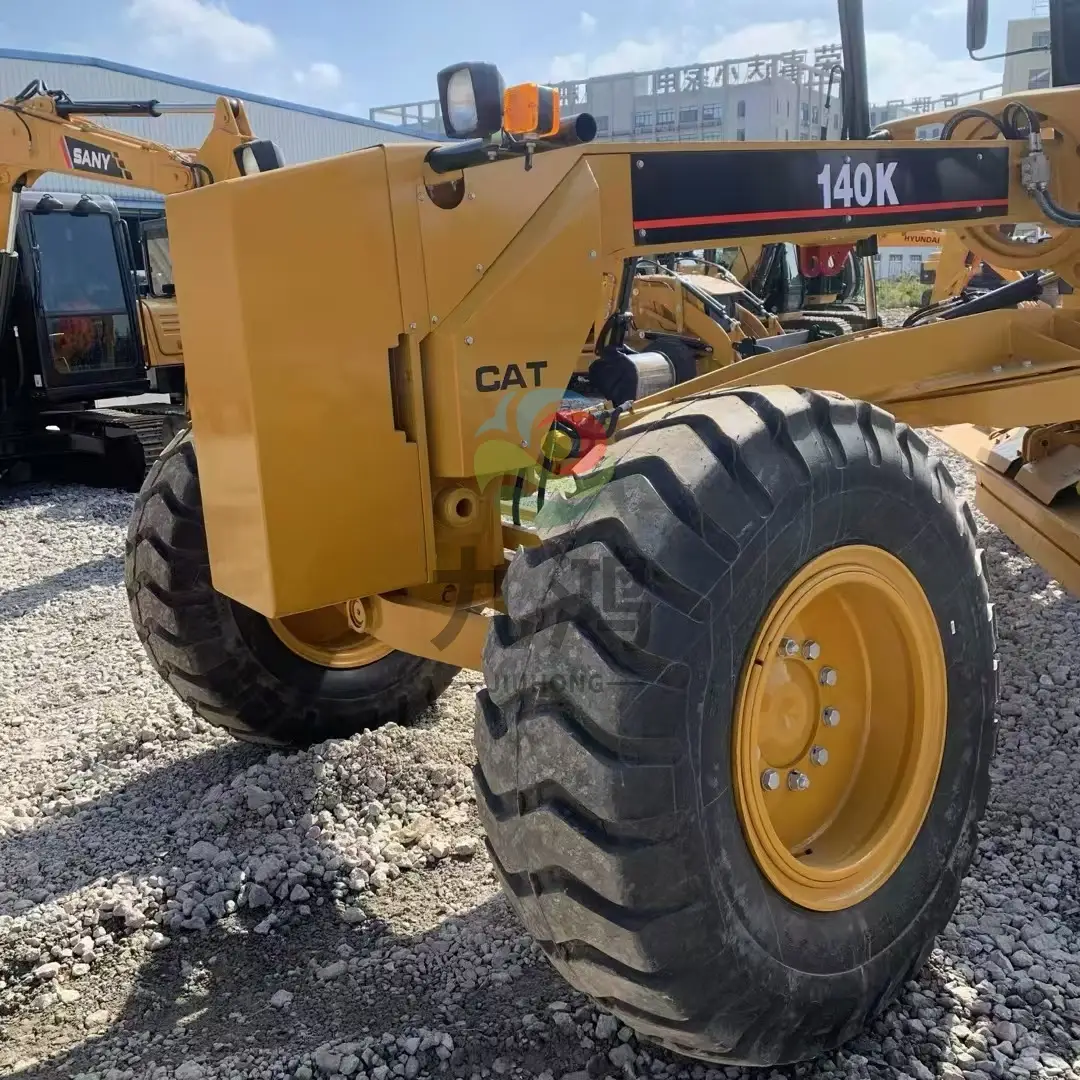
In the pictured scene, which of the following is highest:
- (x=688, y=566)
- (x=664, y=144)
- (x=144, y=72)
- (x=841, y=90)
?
(x=144, y=72)

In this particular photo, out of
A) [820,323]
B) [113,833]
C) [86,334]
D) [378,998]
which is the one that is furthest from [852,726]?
[820,323]

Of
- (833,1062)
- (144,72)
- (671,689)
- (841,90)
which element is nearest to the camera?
(671,689)

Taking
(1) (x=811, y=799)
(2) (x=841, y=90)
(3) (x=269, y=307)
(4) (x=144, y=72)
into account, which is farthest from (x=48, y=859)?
(4) (x=144, y=72)

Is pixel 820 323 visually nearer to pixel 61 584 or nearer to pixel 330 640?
pixel 61 584

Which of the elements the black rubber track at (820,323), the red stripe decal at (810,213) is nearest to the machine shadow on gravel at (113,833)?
the red stripe decal at (810,213)

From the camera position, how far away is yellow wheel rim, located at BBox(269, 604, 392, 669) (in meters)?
3.72

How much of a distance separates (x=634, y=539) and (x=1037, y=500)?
11.6 feet

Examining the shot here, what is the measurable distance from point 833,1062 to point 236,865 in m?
1.74

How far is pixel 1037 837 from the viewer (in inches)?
125

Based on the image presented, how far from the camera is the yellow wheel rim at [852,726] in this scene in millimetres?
2352

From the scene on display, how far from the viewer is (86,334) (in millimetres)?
→ 9820

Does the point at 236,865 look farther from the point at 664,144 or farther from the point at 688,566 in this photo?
the point at 664,144

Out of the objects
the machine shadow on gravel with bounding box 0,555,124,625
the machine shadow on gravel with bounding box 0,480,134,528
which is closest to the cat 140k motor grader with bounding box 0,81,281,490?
the machine shadow on gravel with bounding box 0,480,134,528

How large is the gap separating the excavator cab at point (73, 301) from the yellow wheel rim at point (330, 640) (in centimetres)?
697
